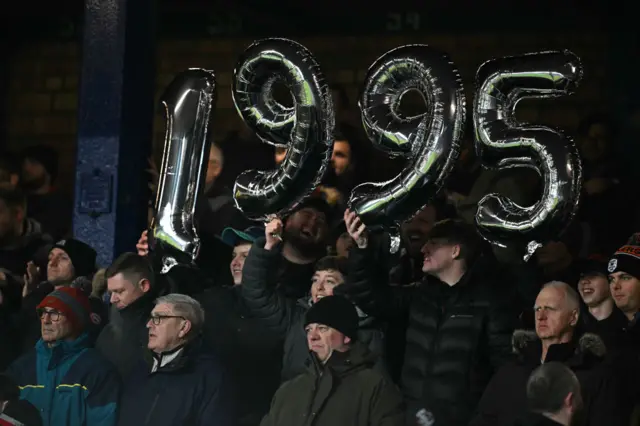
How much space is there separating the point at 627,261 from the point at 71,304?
111 inches

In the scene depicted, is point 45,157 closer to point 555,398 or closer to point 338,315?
point 338,315

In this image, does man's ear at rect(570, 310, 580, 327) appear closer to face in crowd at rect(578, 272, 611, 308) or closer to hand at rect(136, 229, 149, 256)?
face in crowd at rect(578, 272, 611, 308)

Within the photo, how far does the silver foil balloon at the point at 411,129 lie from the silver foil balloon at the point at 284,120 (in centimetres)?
24

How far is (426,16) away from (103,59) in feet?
10.0

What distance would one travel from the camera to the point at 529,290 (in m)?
6.98

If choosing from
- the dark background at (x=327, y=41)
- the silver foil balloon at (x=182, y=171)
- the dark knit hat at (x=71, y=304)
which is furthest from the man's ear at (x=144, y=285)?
the dark background at (x=327, y=41)

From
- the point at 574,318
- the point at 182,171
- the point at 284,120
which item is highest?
the point at 284,120

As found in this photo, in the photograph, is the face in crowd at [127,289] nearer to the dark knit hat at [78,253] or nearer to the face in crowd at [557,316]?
the dark knit hat at [78,253]

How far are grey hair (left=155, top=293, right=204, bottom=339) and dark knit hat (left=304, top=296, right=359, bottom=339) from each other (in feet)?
2.44

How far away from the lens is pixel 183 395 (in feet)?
23.8

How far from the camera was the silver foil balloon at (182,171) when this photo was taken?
7629 millimetres

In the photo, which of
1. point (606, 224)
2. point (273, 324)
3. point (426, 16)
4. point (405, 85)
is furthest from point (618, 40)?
point (273, 324)

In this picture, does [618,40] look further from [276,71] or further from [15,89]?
[15,89]

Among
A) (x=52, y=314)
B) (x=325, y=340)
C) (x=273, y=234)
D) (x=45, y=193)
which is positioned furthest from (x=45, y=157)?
(x=325, y=340)
